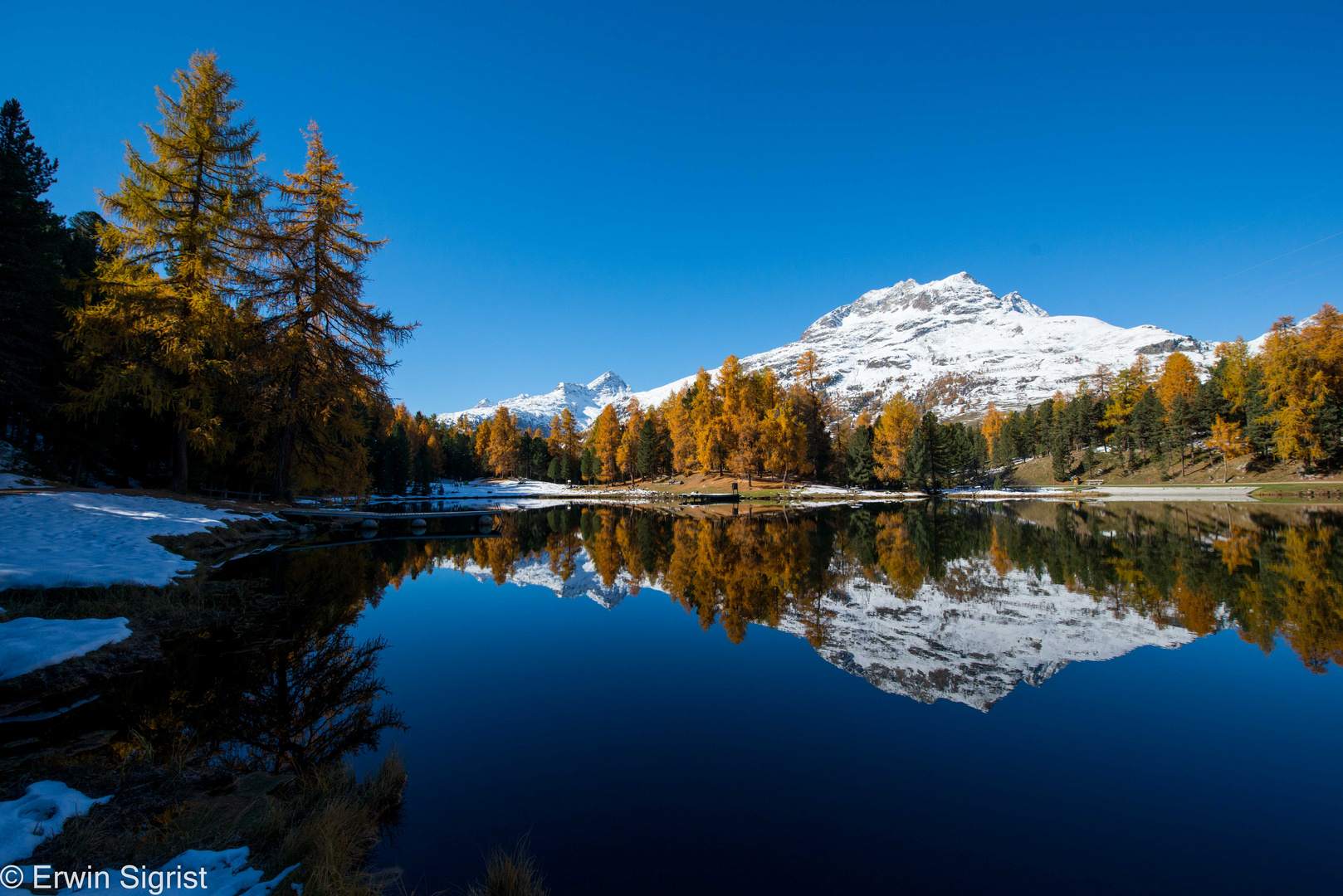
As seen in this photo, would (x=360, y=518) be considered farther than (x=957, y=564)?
Yes

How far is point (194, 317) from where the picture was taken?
67.1 feet

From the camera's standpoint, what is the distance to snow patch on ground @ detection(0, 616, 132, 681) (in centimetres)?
632

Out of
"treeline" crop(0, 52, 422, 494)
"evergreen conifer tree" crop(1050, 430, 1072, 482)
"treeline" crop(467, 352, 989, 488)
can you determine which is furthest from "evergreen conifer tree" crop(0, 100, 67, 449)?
"evergreen conifer tree" crop(1050, 430, 1072, 482)

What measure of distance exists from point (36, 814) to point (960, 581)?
55.5 feet

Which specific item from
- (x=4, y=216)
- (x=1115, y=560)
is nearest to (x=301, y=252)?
(x=4, y=216)

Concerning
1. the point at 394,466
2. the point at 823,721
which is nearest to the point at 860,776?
the point at 823,721

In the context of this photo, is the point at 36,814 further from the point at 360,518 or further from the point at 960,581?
the point at 360,518

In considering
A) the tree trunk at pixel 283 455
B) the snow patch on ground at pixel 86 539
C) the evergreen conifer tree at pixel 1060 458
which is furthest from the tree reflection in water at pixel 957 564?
the evergreen conifer tree at pixel 1060 458

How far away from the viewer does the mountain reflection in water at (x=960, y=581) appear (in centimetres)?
927

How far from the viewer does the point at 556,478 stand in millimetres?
93688

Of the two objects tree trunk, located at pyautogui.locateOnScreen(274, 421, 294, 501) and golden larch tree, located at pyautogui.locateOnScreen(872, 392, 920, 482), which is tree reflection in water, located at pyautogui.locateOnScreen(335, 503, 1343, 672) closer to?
tree trunk, located at pyautogui.locateOnScreen(274, 421, 294, 501)

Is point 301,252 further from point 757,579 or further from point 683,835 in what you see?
point 683,835

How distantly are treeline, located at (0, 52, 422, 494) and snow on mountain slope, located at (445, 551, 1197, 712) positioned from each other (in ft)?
56.4

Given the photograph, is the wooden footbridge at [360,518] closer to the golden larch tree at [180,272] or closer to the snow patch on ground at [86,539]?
the golden larch tree at [180,272]
